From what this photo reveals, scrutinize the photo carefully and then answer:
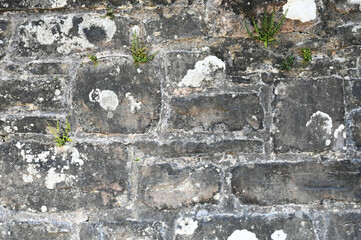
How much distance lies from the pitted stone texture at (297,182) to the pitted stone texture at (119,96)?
0.46 metres

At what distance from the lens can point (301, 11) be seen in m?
1.65

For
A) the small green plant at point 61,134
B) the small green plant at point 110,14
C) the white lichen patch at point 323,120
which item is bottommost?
the small green plant at point 61,134

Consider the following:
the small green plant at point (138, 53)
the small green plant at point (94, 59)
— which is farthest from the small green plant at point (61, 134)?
the small green plant at point (138, 53)

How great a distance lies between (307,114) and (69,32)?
1.08 m

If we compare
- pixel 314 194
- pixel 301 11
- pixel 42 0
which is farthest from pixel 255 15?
pixel 42 0

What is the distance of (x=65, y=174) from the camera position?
170cm

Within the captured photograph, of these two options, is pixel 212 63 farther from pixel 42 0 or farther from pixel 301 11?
pixel 42 0

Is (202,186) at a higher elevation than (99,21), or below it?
below

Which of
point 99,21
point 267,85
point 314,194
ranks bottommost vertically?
point 314,194

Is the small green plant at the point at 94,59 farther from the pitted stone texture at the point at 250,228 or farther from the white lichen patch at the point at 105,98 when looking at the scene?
the pitted stone texture at the point at 250,228

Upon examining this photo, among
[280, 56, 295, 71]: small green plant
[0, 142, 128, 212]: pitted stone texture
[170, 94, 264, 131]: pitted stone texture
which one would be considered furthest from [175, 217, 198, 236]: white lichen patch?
[280, 56, 295, 71]: small green plant

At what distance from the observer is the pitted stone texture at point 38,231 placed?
171 cm

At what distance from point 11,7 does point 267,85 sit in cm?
116

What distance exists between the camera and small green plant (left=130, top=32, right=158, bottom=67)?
165 centimetres
